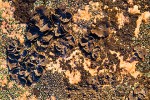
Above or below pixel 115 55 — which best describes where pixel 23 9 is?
above

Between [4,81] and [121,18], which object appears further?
[4,81]

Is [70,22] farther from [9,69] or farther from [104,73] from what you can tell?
[9,69]

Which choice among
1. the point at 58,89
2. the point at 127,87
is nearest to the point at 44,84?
the point at 58,89

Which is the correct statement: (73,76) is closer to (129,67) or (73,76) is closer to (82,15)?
(129,67)

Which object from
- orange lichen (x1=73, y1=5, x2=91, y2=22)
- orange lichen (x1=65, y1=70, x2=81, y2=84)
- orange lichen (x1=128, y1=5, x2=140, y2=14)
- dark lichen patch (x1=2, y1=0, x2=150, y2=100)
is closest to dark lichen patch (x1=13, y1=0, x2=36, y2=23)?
dark lichen patch (x1=2, y1=0, x2=150, y2=100)

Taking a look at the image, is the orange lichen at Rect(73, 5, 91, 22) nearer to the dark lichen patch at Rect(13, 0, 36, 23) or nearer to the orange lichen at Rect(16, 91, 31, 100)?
the dark lichen patch at Rect(13, 0, 36, 23)

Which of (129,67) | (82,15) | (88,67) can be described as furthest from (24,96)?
(129,67)

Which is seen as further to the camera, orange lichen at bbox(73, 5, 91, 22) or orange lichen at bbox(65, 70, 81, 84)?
orange lichen at bbox(65, 70, 81, 84)

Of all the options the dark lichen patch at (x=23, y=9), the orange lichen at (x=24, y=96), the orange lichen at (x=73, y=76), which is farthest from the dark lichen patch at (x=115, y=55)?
the orange lichen at (x=24, y=96)

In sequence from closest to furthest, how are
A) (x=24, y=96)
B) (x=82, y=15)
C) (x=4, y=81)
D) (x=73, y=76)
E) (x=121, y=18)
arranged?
1. (x=121, y=18)
2. (x=82, y=15)
3. (x=73, y=76)
4. (x=24, y=96)
5. (x=4, y=81)
